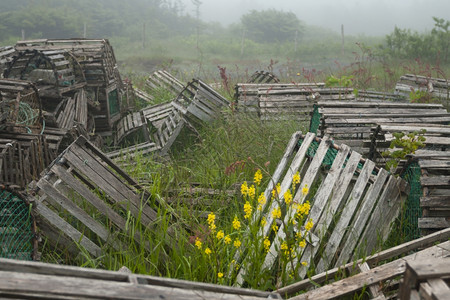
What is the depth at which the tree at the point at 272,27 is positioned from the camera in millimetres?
31700

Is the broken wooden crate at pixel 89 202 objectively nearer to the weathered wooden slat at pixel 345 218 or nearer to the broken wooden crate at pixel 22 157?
the weathered wooden slat at pixel 345 218

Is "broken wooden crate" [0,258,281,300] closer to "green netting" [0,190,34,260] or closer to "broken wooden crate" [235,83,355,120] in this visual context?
"green netting" [0,190,34,260]

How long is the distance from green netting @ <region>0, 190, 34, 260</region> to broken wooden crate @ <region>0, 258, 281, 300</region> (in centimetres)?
165

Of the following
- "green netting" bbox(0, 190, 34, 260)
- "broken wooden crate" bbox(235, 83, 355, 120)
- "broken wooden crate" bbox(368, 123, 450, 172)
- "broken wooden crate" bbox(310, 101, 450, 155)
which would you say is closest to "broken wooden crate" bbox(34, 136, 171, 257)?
"green netting" bbox(0, 190, 34, 260)

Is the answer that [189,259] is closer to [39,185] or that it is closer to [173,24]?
[39,185]

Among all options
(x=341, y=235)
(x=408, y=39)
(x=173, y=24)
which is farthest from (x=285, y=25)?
(x=341, y=235)

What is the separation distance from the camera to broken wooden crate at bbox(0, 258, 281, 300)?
1.53 metres

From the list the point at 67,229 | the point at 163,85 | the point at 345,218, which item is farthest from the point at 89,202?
the point at 163,85

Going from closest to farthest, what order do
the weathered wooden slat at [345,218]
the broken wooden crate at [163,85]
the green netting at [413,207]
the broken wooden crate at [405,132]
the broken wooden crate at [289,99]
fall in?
the weathered wooden slat at [345,218]
the green netting at [413,207]
the broken wooden crate at [405,132]
the broken wooden crate at [289,99]
the broken wooden crate at [163,85]

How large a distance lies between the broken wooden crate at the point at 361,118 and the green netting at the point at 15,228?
312 cm

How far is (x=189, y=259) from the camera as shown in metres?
3.06

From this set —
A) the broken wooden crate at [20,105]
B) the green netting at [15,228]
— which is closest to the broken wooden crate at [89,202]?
the green netting at [15,228]

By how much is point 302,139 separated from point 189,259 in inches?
64.0

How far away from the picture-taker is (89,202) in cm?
333
